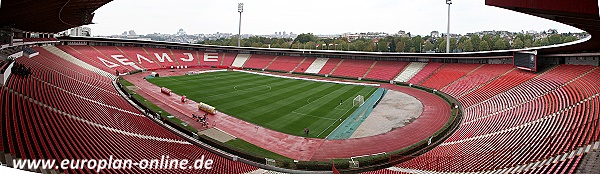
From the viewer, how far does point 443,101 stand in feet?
103

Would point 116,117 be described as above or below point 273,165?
above

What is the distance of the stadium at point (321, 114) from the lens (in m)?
10.4

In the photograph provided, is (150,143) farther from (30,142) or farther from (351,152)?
(351,152)

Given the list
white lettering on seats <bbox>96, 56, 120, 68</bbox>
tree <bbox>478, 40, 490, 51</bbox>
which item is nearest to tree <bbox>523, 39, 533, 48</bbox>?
tree <bbox>478, 40, 490, 51</bbox>

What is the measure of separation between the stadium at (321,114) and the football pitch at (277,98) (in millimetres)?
146

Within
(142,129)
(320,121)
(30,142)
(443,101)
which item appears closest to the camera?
(30,142)

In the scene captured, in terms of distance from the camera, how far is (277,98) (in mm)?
31609

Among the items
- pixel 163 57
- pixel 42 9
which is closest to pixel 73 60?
pixel 163 57

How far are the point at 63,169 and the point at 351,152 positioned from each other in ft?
45.1

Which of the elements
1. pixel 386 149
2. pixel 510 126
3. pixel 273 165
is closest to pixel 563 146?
pixel 510 126

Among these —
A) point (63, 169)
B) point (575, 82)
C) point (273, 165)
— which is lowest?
point (273, 165)

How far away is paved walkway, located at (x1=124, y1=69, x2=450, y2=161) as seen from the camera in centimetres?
1830

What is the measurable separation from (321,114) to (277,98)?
691 cm

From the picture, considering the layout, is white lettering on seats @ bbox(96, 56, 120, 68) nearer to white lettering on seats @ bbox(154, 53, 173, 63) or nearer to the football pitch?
white lettering on seats @ bbox(154, 53, 173, 63)
